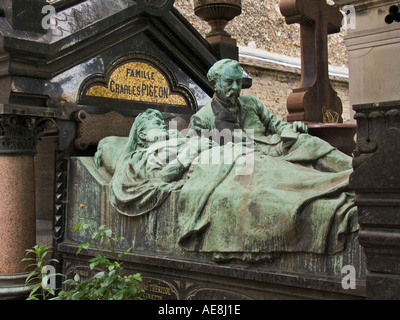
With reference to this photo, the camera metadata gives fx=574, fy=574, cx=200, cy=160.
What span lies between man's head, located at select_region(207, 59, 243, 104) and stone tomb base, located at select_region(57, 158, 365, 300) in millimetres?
1093

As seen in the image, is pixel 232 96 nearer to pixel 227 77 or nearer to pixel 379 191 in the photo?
pixel 227 77

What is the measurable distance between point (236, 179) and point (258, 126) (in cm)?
122

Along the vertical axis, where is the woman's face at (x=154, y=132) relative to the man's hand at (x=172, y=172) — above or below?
above

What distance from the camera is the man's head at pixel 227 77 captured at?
14.9 feet

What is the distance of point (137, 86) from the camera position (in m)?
5.98

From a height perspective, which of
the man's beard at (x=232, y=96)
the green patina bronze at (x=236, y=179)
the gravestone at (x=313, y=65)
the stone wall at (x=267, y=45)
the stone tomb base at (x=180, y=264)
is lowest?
the stone tomb base at (x=180, y=264)

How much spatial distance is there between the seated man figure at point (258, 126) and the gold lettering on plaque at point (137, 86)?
1284 millimetres

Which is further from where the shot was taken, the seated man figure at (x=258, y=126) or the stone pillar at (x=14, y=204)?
the stone pillar at (x=14, y=204)

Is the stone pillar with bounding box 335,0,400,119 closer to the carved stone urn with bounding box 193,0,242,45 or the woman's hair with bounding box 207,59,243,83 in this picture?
the woman's hair with bounding box 207,59,243,83

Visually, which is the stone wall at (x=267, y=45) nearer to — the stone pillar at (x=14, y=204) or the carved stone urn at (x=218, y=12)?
the carved stone urn at (x=218, y=12)

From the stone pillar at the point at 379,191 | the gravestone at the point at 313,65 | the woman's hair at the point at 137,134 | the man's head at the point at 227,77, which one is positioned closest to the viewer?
the stone pillar at the point at 379,191

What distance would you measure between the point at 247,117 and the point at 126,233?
1439mm

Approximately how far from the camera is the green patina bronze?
3.33 metres

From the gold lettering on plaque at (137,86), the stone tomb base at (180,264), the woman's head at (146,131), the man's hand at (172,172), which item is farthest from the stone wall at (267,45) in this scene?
the man's hand at (172,172)
